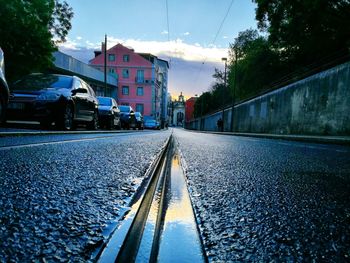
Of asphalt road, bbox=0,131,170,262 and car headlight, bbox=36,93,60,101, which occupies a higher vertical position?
car headlight, bbox=36,93,60,101

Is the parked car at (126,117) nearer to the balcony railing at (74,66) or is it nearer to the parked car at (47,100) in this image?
the balcony railing at (74,66)

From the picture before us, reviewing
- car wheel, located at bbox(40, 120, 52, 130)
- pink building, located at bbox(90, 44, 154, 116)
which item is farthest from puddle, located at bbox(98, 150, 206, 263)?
pink building, located at bbox(90, 44, 154, 116)

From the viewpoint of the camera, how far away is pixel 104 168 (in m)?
2.47

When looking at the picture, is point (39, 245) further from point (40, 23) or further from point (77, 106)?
point (40, 23)

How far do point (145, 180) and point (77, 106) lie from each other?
9161 mm

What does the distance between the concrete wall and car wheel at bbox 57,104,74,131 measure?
1223cm

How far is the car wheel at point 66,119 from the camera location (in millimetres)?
9727

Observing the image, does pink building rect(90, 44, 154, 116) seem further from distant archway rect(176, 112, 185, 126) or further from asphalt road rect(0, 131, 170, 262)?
distant archway rect(176, 112, 185, 126)

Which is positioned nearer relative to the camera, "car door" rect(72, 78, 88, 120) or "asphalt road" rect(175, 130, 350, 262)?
"asphalt road" rect(175, 130, 350, 262)

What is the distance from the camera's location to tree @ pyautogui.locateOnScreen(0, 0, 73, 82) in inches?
579

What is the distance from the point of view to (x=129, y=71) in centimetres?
6288

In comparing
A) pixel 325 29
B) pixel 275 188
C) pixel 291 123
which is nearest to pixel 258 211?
pixel 275 188

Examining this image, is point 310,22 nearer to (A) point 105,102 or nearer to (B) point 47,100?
(A) point 105,102

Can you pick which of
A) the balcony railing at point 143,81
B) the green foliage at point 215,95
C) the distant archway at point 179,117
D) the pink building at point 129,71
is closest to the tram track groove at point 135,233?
the pink building at point 129,71
